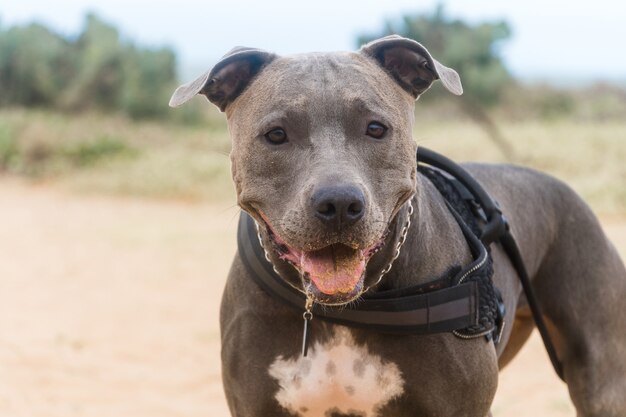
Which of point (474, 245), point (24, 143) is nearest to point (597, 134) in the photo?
point (24, 143)

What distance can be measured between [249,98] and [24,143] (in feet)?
56.4

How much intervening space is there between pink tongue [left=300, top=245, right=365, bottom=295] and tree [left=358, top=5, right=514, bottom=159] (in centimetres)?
1325

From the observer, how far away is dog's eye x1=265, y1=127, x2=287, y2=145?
10.2 ft

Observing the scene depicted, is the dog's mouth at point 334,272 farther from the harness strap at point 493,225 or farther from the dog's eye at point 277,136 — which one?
the harness strap at point 493,225

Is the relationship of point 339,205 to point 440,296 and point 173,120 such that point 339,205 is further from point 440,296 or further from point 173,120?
point 173,120

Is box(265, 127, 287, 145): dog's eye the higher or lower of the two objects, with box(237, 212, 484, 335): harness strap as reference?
higher

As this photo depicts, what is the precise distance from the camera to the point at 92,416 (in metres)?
6.10

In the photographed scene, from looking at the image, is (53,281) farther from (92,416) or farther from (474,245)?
(474,245)

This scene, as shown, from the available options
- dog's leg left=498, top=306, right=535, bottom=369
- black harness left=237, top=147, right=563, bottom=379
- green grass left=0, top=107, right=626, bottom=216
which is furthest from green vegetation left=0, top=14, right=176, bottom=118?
black harness left=237, top=147, right=563, bottom=379

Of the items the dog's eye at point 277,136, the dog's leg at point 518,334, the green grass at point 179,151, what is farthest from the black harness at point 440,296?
the green grass at point 179,151

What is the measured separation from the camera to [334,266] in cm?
297

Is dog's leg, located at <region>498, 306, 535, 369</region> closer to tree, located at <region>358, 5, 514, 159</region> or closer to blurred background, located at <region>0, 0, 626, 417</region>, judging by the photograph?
blurred background, located at <region>0, 0, 626, 417</region>

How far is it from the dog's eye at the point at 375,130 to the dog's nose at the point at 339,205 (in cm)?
35

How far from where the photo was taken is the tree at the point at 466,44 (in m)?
17.0
